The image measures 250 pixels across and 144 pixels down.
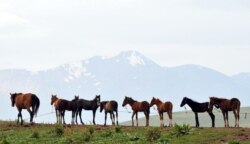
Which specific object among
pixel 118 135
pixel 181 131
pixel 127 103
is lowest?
pixel 118 135

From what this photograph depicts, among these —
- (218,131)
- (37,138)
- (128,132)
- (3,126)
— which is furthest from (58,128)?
(218,131)

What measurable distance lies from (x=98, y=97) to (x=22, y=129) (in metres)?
10.2

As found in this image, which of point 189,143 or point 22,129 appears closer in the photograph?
point 189,143

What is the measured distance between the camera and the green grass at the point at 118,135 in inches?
1605

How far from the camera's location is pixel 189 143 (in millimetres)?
39312

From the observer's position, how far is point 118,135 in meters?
43.9

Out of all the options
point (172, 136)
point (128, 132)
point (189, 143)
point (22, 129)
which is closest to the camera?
point (189, 143)

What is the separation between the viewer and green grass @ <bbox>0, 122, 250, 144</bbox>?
40.8 meters

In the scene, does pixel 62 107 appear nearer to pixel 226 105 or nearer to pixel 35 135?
pixel 35 135

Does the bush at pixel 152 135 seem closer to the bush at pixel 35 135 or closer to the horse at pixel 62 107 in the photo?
the bush at pixel 35 135

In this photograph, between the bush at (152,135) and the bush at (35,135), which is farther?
the bush at (35,135)

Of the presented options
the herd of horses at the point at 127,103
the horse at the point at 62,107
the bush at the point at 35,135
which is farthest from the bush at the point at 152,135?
the horse at the point at 62,107

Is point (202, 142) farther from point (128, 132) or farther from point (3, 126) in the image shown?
point (3, 126)

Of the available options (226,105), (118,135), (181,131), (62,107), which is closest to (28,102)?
(62,107)
